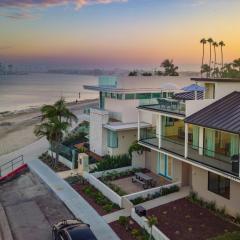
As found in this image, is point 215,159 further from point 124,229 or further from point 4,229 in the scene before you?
point 4,229

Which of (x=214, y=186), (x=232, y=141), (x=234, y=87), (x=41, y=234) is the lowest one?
(x=41, y=234)

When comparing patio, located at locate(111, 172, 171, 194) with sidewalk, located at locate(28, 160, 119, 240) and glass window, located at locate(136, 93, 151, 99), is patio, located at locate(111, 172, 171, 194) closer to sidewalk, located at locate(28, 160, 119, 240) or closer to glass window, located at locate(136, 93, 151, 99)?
sidewalk, located at locate(28, 160, 119, 240)

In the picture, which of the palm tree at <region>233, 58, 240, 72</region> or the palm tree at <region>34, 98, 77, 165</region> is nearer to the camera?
the palm tree at <region>34, 98, 77, 165</region>

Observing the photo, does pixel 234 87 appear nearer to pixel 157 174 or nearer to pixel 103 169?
pixel 157 174

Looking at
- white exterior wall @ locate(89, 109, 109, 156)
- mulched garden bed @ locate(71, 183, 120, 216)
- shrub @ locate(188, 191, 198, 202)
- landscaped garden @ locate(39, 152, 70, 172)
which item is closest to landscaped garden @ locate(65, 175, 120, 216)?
mulched garden bed @ locate(71, 183, 120, 216)

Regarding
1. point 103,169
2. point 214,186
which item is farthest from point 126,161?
point 214,186

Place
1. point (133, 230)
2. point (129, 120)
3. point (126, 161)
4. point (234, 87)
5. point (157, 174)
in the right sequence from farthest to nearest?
point (129, 120) < point (126, 161) < point (157, 174) < point (234, 87) < point (133, 230)
